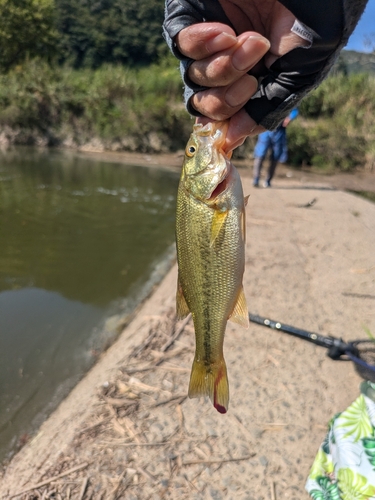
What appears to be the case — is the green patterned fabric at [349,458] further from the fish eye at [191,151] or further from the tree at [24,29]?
the tree at [24,29]

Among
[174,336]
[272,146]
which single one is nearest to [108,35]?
[272,146]

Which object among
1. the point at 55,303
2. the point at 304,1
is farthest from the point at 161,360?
the point at 304,1

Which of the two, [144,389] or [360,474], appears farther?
[144,389]

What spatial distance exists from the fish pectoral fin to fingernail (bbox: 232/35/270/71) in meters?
0.92

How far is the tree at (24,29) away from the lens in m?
29.5

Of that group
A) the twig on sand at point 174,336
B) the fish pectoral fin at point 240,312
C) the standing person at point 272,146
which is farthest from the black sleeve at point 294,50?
the standing person at point 272,146

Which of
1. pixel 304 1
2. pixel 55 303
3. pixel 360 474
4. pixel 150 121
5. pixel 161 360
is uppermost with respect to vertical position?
pixel 304 1

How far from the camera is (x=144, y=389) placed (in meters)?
3.04

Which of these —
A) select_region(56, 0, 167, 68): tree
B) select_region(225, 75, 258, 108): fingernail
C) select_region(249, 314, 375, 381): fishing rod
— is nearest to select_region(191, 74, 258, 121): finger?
select_region(225, 75, 258, 108): fingernail

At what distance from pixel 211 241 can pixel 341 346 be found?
90.5 inches

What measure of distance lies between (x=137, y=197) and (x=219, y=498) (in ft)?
28.1

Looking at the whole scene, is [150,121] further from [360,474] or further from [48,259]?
[360,474]

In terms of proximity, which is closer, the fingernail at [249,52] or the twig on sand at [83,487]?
the fingernail at [249,52]

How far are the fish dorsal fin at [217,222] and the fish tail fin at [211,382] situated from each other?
61cm
